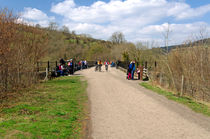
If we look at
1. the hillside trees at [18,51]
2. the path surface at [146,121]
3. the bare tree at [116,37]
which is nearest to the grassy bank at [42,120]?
the path surface at [146,121]

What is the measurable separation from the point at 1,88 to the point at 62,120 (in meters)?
4.92

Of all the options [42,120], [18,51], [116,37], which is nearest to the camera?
[42,120]

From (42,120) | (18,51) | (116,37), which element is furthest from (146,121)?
(116,37)

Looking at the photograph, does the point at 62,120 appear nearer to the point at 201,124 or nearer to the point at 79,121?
the point at 79,121

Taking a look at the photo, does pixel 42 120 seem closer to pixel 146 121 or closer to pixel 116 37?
pixel 146 121

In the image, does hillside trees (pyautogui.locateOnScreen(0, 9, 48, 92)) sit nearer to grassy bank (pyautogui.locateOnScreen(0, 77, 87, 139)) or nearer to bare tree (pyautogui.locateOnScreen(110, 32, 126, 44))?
grassy bank (pyautogui.locateOnScreen(0, 77, 87, 139))

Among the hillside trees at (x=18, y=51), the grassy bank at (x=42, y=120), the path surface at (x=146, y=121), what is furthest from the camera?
the hillside trees at (x=18, y=51)

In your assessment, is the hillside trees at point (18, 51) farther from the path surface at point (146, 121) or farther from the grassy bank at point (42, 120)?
the path surface at point (146, 121)

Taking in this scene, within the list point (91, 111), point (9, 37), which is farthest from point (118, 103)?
point (9, 37)

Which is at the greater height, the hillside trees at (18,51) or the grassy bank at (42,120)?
the hillside trees at (18,51)

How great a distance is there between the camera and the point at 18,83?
38.5 feet

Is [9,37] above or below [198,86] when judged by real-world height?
above

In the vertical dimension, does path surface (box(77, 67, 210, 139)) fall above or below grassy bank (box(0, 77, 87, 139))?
below

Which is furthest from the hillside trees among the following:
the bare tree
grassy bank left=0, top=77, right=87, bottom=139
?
the bare tree
